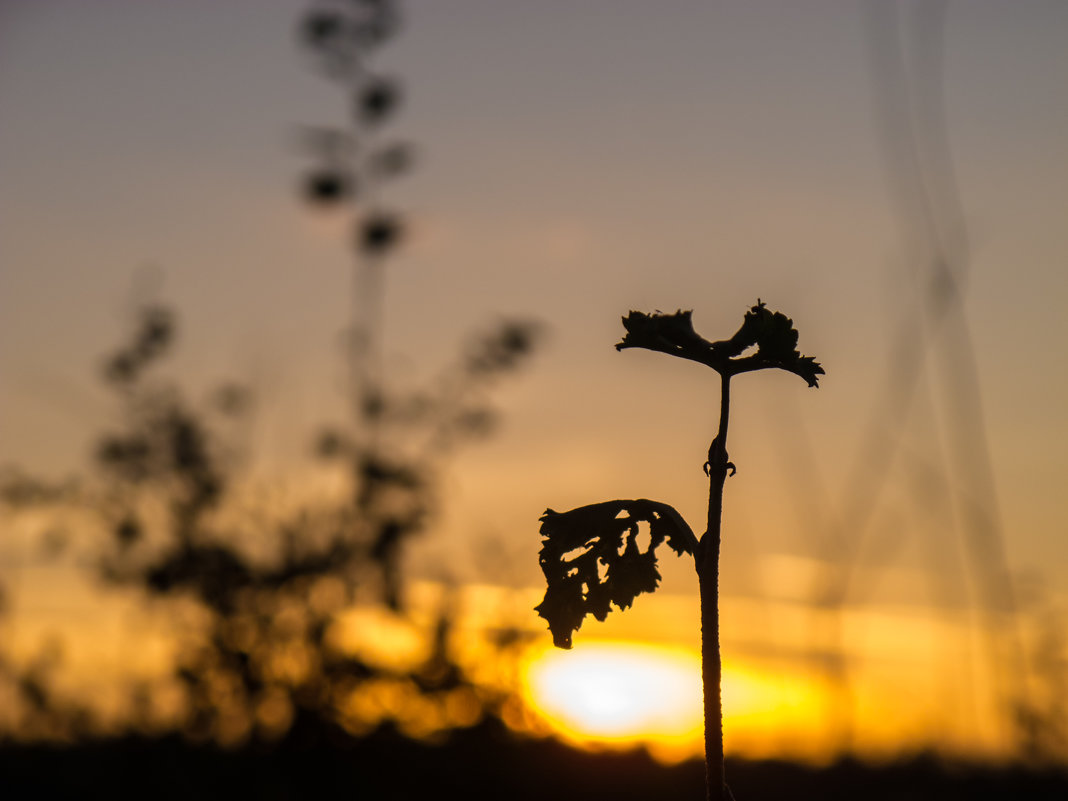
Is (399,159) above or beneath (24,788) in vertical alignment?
above

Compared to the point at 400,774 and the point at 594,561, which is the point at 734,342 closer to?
the point at 594,561

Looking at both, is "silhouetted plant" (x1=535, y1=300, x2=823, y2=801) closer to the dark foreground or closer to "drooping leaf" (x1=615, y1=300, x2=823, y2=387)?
"drooping leaf" (x1=615, y1=300, x2=823, y2=387)

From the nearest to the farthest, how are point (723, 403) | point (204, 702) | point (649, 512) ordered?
1. point (723, 403)
2. point (649, 512)
3. point (204, 702)

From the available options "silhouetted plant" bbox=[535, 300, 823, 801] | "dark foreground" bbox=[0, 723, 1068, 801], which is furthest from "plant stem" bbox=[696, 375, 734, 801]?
"dark foreground" bbox=[0, 723, 1068, 801]

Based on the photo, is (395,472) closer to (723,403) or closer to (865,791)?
(865,791)

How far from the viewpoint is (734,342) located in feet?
5.62

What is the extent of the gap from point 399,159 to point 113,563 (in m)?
6.28

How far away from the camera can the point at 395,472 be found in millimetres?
13344

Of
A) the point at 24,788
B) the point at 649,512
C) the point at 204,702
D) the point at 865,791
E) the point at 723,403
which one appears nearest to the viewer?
the point at 723,403

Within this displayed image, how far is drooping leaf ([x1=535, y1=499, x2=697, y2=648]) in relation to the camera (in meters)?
1.80

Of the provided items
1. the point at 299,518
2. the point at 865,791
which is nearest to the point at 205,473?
the point at 299,518

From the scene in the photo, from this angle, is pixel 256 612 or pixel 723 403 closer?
pixel 723 403

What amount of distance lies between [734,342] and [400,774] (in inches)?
534

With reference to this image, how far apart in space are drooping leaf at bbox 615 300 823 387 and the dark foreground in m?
12.2
